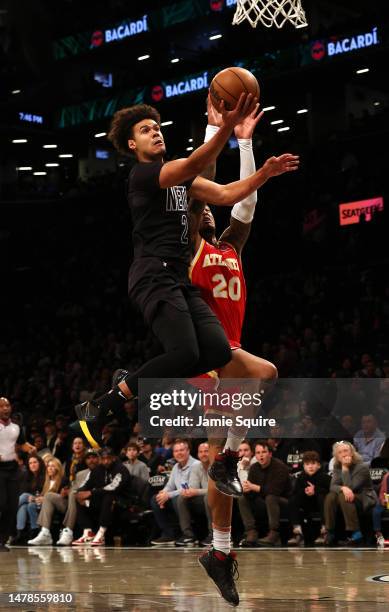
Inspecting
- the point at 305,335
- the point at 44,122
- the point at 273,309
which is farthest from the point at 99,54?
the point at 305,335

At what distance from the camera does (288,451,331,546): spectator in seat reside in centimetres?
1106

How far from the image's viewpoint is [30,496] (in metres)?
13.5

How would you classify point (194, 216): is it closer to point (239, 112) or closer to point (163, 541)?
point (239, 112)

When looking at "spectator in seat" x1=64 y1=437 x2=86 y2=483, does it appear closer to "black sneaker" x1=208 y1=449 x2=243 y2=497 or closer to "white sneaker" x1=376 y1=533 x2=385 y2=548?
"white sneaker" x1=376 y1=533 x2=385 y2=548

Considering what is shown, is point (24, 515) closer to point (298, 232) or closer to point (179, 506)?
point (179, 506)

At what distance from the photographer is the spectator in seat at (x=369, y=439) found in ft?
37.3

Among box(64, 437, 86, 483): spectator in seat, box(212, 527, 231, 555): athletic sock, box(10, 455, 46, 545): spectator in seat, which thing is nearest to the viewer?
box(212, 527, 231, 555): athletic sock

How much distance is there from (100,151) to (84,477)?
25164 mm

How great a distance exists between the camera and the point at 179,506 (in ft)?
38.2

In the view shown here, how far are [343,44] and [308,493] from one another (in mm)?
17602

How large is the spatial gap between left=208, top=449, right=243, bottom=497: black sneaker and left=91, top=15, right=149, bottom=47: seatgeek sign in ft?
92.5

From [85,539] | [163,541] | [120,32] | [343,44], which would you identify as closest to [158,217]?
[163,541]

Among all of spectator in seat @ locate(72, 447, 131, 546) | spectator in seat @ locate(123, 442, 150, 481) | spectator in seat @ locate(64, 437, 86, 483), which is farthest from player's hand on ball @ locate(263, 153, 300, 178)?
spectator in seat @ locate(64, 437, 86, 483)

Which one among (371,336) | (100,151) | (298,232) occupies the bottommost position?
(371,336)
